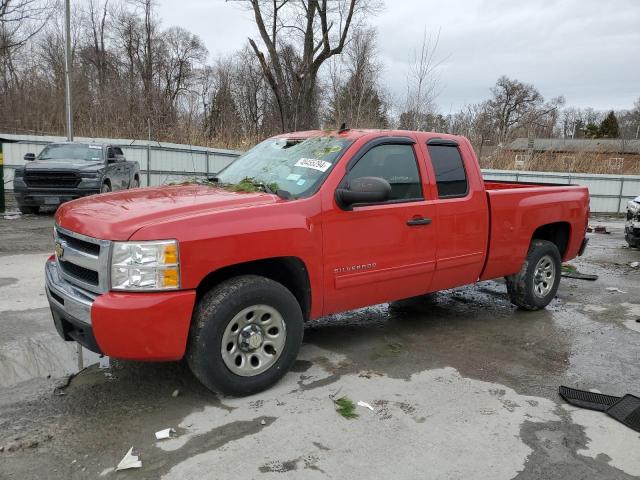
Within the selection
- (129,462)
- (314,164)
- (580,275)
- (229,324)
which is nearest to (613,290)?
(580,275)

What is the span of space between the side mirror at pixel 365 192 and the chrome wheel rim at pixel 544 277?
2.94 meters

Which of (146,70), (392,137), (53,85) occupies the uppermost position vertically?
(146,70)

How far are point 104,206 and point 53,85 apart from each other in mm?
26374

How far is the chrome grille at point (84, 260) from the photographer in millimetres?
3115

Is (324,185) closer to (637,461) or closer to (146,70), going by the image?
(637,461)

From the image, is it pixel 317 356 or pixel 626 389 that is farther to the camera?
pixel 317 356

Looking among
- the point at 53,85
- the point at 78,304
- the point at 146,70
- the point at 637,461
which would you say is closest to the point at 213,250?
the point at 78,304

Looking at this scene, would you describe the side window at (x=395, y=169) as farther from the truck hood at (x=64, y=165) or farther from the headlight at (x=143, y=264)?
the truck hood at (x=64, y=165)

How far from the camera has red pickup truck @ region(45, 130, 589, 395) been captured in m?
3.10

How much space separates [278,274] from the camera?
12.7 ft

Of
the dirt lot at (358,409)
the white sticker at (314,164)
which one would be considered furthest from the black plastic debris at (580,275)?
the white sticker at (314,164)

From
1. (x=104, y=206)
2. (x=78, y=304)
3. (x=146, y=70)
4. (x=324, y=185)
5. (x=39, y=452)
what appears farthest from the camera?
(x=146, y=70)

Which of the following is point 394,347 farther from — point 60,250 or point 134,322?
point 60,250

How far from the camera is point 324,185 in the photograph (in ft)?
12.7
